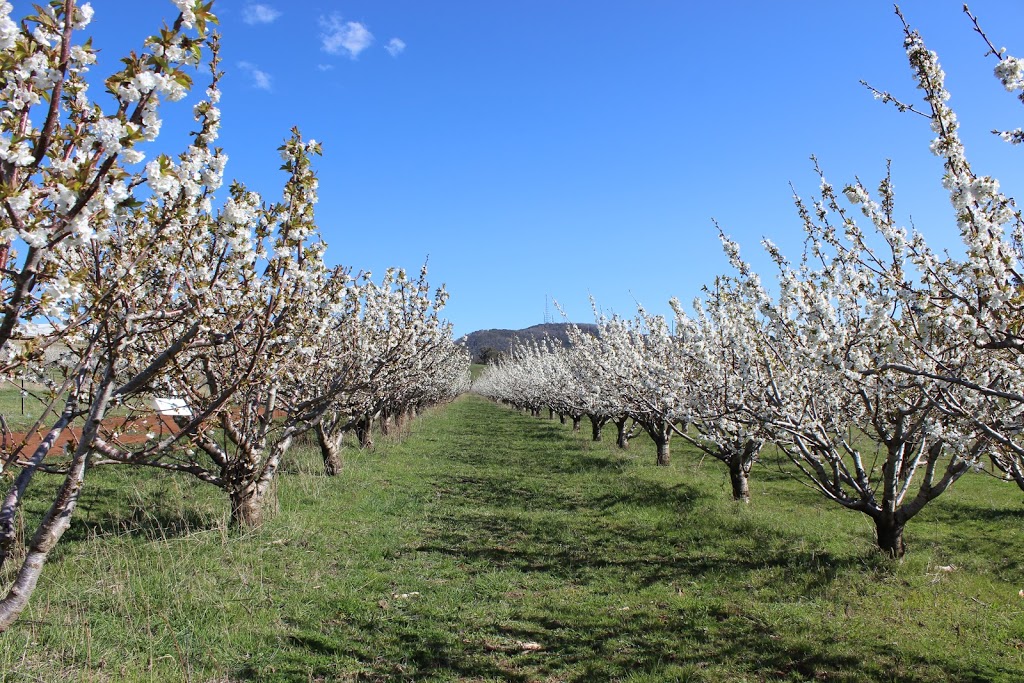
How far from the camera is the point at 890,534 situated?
9.01 metres

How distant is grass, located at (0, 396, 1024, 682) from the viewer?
19.7ft

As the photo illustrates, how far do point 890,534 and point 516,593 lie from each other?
567cm

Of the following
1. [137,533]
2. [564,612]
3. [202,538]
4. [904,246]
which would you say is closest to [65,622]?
[202,538]

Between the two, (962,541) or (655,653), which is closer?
(655,653)

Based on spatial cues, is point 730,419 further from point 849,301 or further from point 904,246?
point 904,246

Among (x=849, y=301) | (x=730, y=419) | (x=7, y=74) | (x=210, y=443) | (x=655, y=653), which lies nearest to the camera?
(x=7, y=74)

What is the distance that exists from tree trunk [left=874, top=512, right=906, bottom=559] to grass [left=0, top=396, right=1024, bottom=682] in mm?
280

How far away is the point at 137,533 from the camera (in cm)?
978

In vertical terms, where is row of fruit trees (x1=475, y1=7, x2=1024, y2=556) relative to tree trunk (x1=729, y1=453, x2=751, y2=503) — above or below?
above

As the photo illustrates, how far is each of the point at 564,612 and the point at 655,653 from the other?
144 cm

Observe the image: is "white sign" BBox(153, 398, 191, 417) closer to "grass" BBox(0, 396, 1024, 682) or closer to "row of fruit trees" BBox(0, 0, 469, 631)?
"row of fruit trees" BBox(0, 0, 469, 631)

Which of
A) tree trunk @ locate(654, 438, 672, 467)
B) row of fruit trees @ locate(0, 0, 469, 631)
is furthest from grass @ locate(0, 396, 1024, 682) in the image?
tree trunk @ locate(654, 438, 672, 467)

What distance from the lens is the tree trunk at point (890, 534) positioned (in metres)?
8.92

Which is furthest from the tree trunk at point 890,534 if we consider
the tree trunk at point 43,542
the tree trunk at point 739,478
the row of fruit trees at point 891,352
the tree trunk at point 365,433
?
the tree trunk at point 365,433
